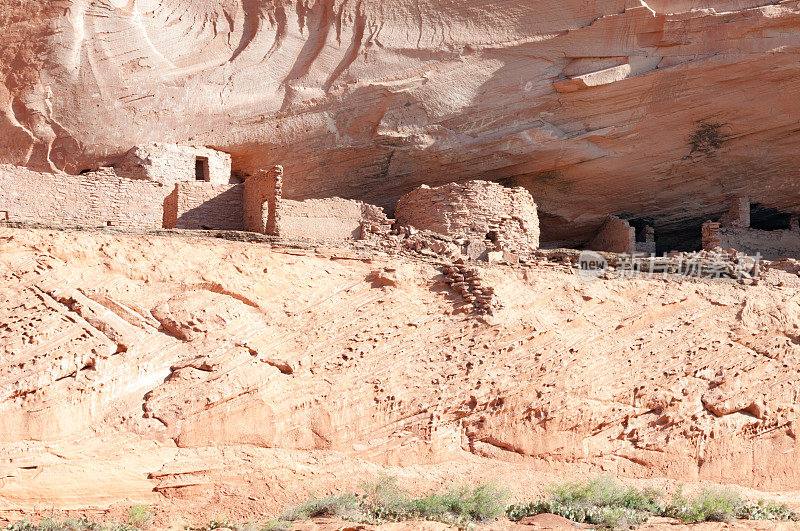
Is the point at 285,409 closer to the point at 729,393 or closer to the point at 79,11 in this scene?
the point at 729,393

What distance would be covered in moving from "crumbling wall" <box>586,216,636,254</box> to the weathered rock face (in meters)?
1.32

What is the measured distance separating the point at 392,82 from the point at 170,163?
3.59 meters

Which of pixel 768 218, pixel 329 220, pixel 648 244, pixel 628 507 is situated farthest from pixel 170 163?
pixel 768 218

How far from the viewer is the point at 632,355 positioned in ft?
37.1

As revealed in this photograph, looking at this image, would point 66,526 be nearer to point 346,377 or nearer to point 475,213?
point 346,377

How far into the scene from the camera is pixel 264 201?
44.0 ft

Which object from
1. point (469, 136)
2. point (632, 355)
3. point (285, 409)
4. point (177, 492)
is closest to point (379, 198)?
point (469, 136)

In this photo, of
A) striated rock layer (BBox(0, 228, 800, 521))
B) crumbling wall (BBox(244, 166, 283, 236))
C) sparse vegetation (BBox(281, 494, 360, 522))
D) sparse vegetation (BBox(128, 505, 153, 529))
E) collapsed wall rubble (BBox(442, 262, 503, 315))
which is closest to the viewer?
sparse vegetation (BBox(128, 505, 153, 529))

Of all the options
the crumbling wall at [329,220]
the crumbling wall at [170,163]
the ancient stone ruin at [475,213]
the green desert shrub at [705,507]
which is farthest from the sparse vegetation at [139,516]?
the ancient stone ruin at [475,213]

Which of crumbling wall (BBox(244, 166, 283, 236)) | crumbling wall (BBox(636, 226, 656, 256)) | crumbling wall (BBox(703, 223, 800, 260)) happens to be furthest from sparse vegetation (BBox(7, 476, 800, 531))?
crumbling wall (BBox(636, 226, 656, 256))

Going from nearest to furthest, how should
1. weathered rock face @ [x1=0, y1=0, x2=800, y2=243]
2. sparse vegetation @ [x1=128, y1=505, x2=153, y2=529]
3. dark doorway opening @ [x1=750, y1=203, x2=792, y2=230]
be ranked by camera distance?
sparse vegetation @ [x1=128, y1=505, x2=153, y2=529]
weathered rock face @ [x1=0, y1=0, x2=800, y2=243]
dark doorway opening @ [x1=750, y1=203, x2=792, y2=230]

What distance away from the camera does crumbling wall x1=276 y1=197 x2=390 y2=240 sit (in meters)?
13.3

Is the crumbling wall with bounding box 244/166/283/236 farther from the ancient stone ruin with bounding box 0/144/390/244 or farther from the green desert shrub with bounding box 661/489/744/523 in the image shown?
the green desert shrub with bounding box 661/489/744/523

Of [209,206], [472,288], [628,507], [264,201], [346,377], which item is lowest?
[628,507]
